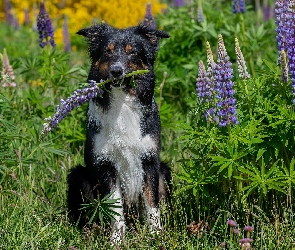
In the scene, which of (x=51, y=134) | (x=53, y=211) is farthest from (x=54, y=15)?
(x=53, y=211)

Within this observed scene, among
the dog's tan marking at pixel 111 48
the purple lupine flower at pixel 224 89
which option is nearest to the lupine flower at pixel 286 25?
the purple lupine flower at pixel 224 89

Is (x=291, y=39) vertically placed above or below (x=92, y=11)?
below

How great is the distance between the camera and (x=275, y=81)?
4168 millimetres

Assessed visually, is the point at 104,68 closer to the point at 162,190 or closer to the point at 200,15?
the point at 162,190

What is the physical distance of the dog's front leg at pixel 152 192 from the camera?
14.3 ft

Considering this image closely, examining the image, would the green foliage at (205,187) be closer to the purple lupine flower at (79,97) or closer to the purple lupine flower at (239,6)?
the purple lupine flower at (79,97)

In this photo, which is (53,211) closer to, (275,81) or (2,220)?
(2,220)

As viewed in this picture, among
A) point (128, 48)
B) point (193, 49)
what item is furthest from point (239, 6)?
point (128, 48)

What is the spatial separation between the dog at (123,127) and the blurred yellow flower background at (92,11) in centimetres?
829

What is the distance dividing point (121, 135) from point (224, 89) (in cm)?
79

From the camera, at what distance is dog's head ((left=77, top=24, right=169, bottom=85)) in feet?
13.4

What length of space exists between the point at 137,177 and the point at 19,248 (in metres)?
1.00

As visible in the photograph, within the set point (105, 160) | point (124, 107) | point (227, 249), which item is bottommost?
point (227, 249)

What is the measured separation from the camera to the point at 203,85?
4.24 m
